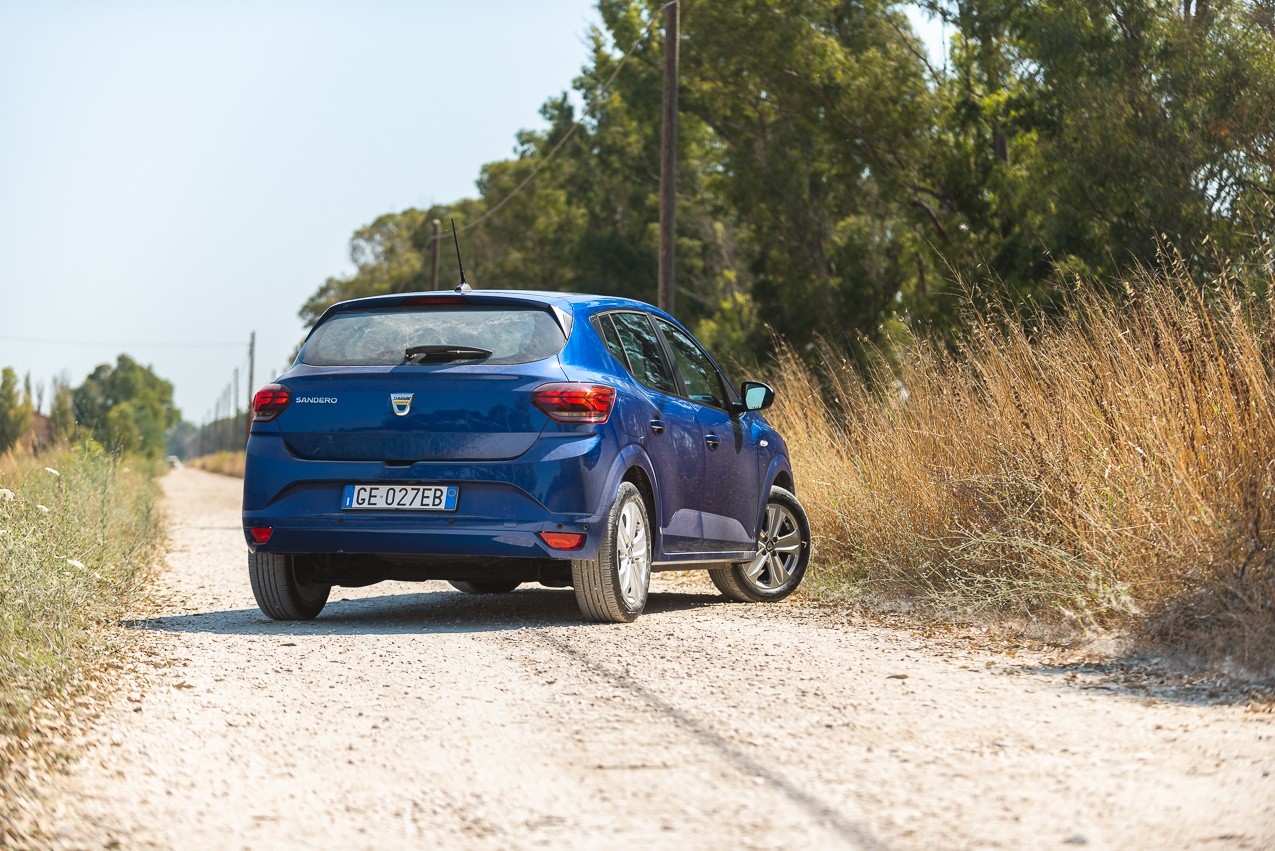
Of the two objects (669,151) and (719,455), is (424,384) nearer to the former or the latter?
(719,455)

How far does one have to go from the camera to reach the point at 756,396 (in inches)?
407

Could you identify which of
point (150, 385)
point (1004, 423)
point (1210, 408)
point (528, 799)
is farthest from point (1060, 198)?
point (150, 385)

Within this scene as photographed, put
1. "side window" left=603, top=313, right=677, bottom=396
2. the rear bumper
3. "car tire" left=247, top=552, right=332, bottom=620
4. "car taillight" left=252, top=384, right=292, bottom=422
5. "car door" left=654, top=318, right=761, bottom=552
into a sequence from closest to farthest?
the rear bumper
"car taillight" left=252, top=384, right=292, bottom=422
"car tire" left=247, top=552, right=332, bottom=620
"side window" left=603, top=313, right=677, bottom=396
"car door" left=654, top=318, right=761, bottom=552

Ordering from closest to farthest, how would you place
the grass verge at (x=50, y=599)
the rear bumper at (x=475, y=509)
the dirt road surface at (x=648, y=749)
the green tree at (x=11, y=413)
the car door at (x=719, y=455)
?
the dirt road surface at (x=648, y=749) < the grass verge at (x=50, y=599) < the rear bumper at (x=475, y=509) < the car door at (x=719, y=455) < the green tree at (x=11, y=413)

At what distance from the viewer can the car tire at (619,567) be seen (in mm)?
8414

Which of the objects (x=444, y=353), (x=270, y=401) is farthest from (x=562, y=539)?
(x=270, y=401)

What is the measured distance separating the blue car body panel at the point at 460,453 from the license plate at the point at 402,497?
34 mm

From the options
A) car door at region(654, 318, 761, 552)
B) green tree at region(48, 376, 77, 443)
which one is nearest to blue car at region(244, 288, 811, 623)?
car door at region(654, 318, 761, 552)

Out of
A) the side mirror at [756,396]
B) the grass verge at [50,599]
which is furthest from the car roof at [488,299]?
the grass verge at [50,599]

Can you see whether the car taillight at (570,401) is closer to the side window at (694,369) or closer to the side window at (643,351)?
the side window at (643,351)

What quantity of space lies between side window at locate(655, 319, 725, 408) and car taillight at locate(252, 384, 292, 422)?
2410 millimetres

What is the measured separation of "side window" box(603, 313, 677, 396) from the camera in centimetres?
920

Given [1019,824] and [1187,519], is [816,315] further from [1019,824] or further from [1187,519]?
[1019,824]

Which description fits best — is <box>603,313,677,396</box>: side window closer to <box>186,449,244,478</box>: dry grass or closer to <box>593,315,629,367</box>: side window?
<box>593,315,629,367</box>: side window
